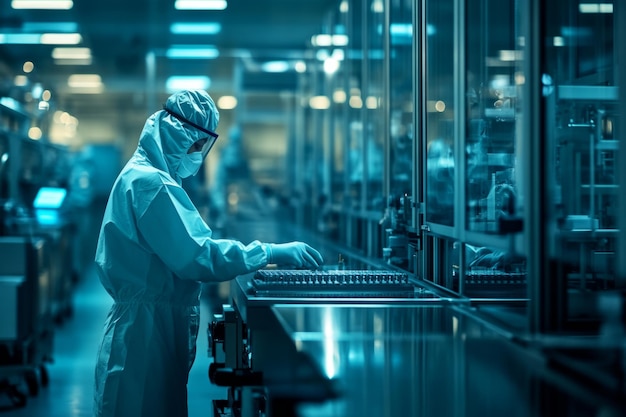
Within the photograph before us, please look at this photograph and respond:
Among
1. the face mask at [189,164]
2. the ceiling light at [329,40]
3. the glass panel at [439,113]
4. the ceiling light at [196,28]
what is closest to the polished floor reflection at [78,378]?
the face mask at [189,164]

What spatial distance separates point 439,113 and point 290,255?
0.94 metres

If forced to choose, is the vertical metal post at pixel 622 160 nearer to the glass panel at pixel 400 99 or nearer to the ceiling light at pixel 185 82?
the glass panel at pixel 400 99

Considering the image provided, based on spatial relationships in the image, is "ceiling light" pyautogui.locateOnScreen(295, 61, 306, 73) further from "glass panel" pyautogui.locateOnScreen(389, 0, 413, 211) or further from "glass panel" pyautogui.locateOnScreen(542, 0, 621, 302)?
"glass panel" pyautogui.locateOnScreen(542, 0, 621, 302)

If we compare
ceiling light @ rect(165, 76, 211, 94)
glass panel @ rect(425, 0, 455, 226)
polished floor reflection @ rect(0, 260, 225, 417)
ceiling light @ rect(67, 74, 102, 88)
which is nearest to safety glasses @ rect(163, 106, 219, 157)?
glass panel @ rect(425, 0, 455, 226)

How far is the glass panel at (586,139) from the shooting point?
240 cm

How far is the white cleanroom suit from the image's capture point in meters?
2.29

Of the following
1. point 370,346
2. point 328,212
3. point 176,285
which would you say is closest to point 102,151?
point 328,212

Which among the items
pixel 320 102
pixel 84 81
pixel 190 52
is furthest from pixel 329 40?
pixel 84 81

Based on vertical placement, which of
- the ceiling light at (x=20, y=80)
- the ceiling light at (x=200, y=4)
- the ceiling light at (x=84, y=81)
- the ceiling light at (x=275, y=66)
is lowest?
the ceiling light at (x=20, y=80)

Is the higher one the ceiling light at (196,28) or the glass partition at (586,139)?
the ceiling light at (196,28)

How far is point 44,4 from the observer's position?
6.79 meters

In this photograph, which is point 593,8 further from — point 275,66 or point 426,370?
point 275,66

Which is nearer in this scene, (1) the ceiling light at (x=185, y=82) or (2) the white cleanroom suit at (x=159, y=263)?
(2) the white cleanroom suit at (x=159, y=263)

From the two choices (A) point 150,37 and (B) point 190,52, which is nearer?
(A) point 150,37
